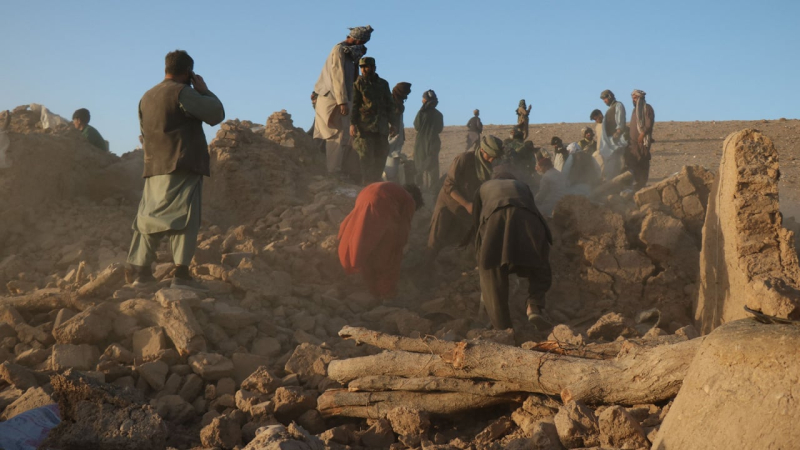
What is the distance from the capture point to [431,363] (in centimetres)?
364

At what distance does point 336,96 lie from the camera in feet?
25.4

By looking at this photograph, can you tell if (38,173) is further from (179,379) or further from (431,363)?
(431,363)

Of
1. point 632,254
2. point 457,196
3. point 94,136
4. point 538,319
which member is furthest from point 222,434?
point 94,136

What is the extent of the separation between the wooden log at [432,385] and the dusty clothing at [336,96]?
176 inches

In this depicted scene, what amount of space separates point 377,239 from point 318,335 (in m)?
1.44

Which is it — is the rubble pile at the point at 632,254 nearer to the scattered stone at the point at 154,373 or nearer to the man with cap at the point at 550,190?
the man with cap at the point at 550,190

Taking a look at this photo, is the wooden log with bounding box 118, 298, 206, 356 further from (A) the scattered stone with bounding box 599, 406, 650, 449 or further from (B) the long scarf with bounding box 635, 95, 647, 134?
(B) the long scarf with bounding box 635, 95, 647, 134

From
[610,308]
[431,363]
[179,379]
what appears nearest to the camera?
[431,363]

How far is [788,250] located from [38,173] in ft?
22.2

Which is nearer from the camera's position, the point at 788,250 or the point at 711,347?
the point at 711,347

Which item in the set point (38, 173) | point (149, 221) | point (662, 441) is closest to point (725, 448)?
point (662, 441)

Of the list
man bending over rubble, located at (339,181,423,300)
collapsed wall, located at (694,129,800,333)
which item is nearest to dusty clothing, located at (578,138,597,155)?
man bending over rubble, located at (339,181,423,300)

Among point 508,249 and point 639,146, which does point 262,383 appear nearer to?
point 508,249

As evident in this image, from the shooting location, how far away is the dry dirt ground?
15284mm
